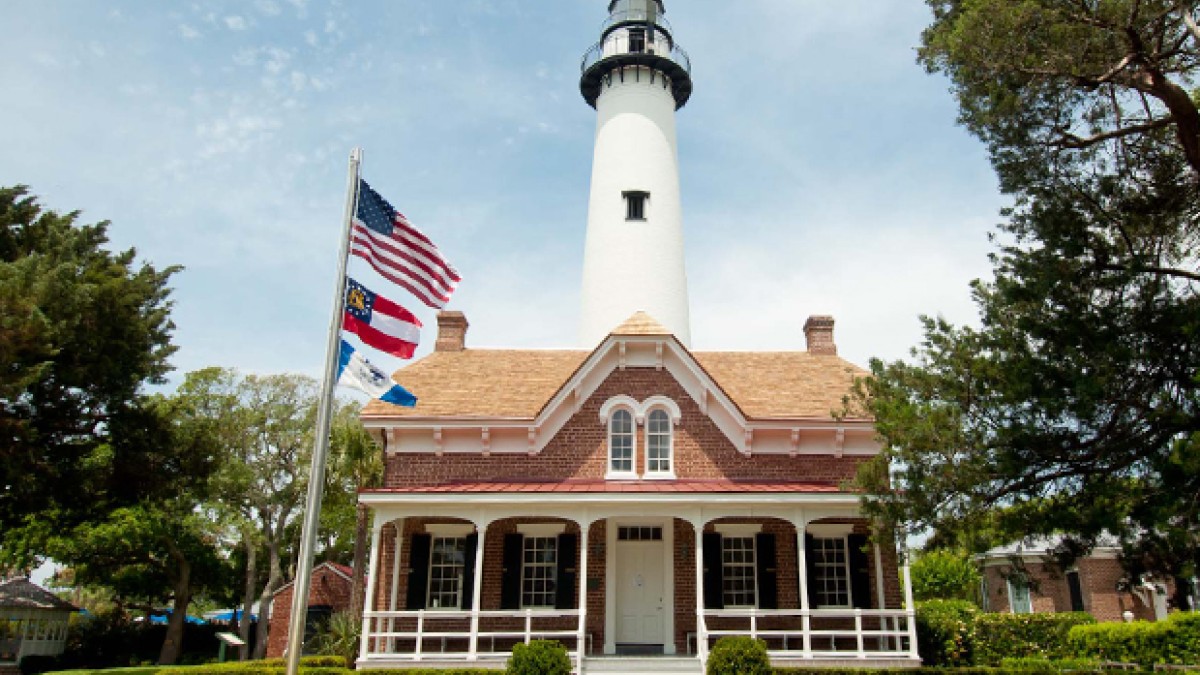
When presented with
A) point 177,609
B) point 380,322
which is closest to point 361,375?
point 380,322

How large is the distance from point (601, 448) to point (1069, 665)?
999 centimetres

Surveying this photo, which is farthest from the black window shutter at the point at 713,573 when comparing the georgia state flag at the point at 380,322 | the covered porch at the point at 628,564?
the georgia state flag at the point at 380,322

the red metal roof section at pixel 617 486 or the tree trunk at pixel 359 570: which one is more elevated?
the red metal roof section at pixel 617 486

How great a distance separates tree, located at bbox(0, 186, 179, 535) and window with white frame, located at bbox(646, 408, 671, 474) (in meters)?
11.3

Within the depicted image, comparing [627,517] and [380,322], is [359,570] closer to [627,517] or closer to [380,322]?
[627,517]

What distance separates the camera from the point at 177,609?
94.0ft

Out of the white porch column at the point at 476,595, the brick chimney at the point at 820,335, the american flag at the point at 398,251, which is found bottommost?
the white porch column at the point at 476,595

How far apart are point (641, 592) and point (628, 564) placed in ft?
2.00

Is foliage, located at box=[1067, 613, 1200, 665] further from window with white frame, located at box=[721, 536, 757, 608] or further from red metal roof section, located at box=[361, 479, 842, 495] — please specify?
window with white frame, located at box=[721, 536, 757, 608]

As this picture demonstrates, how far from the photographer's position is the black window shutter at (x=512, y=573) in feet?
52.0

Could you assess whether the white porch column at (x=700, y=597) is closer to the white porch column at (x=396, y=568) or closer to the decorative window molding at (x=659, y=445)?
the decorative window molding at (x=659, y=445)

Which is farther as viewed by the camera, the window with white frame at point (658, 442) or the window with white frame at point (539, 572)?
the window with white frame at point (658, 442)

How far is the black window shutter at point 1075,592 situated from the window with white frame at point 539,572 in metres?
20.9

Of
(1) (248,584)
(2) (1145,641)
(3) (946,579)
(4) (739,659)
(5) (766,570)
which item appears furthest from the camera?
(1) (248,584)
